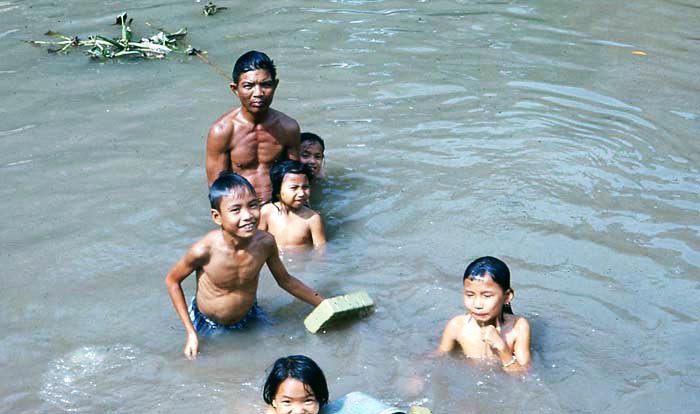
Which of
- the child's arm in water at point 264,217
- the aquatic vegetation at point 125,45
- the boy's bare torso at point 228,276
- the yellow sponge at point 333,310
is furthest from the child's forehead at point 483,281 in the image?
the aquatic vegetation at point 125,45

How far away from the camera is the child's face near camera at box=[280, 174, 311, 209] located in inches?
237

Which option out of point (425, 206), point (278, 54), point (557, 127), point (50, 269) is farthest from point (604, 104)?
point (50, 269)

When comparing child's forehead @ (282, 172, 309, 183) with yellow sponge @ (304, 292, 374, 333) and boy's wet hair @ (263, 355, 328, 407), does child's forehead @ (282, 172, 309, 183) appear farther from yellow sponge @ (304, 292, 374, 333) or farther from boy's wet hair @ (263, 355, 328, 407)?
boy's wet hair @ (263, 355, 328, 407)

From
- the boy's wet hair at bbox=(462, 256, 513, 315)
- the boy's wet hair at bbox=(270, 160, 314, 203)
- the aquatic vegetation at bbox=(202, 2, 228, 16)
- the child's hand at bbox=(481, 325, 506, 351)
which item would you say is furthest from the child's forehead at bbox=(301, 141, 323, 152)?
the aquatic vegetation at bbox=(202, 2, 228, 16)

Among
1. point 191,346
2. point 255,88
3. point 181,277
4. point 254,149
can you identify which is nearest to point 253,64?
point 255,88

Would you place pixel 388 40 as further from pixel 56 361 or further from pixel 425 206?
pixel 56 361

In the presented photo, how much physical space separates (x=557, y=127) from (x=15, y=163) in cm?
427

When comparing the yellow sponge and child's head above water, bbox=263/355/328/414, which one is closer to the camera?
child's head above water, bbox=263/355/328/414

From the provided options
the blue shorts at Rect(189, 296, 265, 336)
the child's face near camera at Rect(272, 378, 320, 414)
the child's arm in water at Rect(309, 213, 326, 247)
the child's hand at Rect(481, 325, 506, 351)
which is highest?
the child's face near camera at Rect(272, 378, 320, 414)

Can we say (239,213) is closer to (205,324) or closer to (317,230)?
(205,324)

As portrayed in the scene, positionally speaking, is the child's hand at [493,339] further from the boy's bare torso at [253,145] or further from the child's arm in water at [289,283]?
the boy's bare torso at [253,145]

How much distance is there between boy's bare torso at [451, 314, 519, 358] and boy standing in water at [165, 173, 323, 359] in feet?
2.82

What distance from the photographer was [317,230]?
6.11 metres

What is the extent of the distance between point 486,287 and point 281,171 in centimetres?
191
